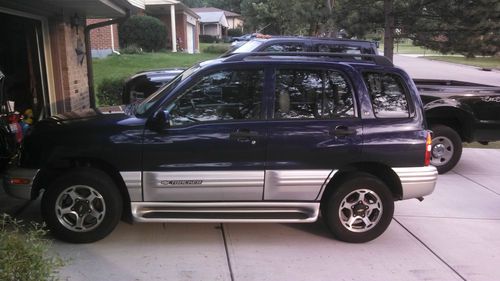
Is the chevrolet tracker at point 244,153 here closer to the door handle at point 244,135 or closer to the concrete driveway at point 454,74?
the door handle at point 244,135

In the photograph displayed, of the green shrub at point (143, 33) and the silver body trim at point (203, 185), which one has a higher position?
the green shrub at point (143, 33)

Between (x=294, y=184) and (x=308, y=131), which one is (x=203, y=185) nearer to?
(x=294, y=184)

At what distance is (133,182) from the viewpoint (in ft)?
15.3

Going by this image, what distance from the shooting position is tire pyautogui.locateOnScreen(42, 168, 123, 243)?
4609mm

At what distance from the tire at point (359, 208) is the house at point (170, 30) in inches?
879

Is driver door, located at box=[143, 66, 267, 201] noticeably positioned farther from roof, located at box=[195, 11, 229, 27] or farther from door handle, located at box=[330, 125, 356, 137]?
roof, located at box=[195, 11, 229, 27]

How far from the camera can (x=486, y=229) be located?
18.5 ft

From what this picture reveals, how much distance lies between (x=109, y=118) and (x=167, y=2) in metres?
29.0

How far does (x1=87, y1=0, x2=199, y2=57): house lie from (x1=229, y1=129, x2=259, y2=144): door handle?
22041 mm

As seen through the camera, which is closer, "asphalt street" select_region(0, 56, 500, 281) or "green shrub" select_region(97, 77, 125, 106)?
"asphalt street" select_region(0, 56, 500, 281)

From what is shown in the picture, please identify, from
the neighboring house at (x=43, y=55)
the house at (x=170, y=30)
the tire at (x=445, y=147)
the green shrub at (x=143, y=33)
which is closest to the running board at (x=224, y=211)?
the tire at (x=445, y=147)

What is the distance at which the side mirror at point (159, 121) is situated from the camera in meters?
4.59

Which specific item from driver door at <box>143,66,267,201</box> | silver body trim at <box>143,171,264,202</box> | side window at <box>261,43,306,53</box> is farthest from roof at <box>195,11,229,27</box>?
silver body trim at <box>143,171,264,202</box>

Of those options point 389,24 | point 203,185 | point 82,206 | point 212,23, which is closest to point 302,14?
point 389,24
